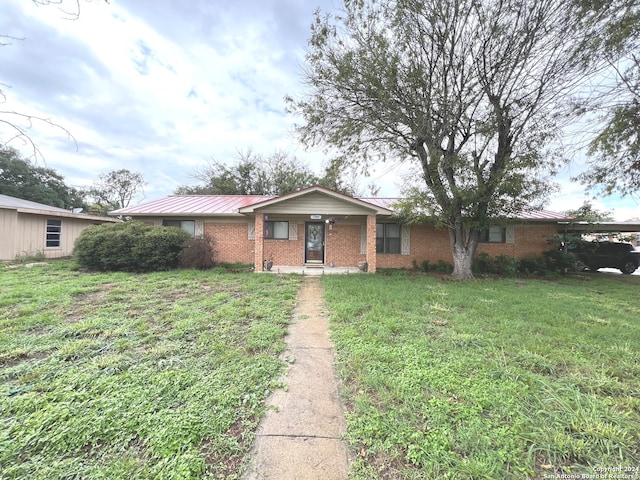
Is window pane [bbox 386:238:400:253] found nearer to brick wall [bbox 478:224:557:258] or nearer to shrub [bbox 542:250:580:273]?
brick wall [bbox 478:224:557:258]

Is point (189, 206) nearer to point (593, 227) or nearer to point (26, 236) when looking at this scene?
point (26, 236)

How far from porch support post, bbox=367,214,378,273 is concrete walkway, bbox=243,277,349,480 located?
280 inches

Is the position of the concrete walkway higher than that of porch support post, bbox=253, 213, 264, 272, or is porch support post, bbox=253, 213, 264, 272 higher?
porch support post, bbox=253, 213, 264, 272

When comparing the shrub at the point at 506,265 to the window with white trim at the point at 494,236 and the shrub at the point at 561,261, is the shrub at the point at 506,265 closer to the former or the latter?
the window with white trim at the point at 494,236

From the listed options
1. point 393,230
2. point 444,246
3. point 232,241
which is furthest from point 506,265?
point 232,241

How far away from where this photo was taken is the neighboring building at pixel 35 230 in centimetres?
1142

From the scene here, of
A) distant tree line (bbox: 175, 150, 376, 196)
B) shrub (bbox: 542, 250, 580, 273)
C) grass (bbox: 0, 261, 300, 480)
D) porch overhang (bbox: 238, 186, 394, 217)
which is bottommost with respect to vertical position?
grass (bbox: 0, 261, 300, 480)

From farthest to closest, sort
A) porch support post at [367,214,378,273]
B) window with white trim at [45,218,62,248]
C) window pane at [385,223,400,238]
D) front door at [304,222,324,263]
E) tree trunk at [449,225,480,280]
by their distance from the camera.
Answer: window with white trim at [45,218,62,248], window pane at [385,223,400,238], front door at [304,222,324,263], porch support post at [367,214,378,273], tree trunk at [449,225,480,280]

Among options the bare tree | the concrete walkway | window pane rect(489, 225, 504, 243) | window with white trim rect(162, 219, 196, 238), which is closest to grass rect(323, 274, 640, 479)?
the concrete walkway

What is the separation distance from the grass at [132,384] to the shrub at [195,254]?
4614 millimetres

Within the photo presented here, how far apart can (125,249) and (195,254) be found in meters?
2.52

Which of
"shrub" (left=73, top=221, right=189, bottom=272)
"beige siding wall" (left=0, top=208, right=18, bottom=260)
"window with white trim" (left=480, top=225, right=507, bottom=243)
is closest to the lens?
"shrub" (left=73, top=221, right=189, bottom=272)

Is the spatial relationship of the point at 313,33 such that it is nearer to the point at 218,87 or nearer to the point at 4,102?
the point at 218,87

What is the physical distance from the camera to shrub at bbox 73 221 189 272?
31.9ft
